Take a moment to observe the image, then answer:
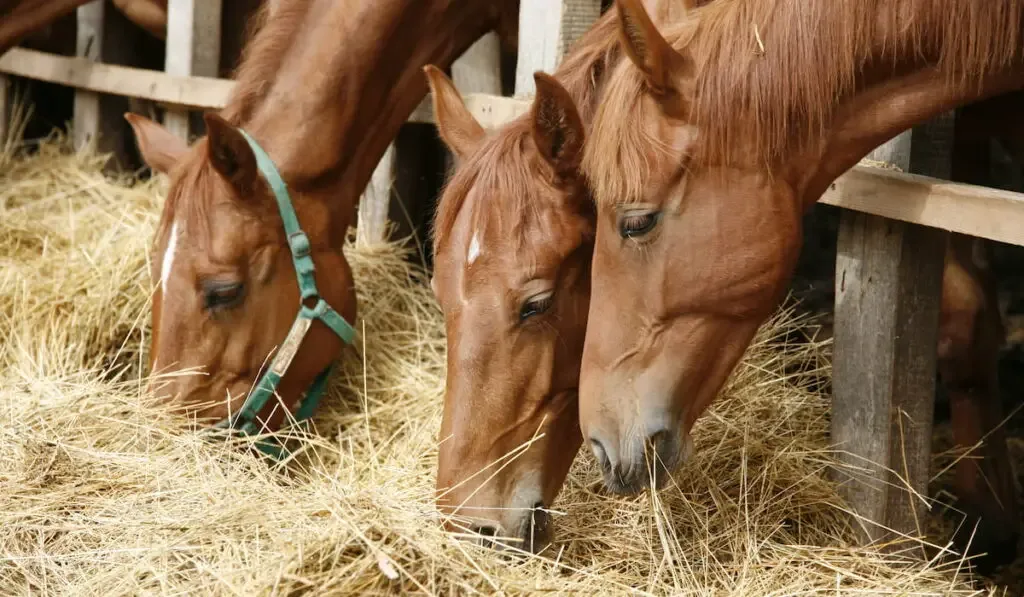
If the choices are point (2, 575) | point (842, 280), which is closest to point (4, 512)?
point (2, 575)

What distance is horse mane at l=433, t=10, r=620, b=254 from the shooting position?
7.69 ft

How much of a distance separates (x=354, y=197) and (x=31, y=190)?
7.84ft

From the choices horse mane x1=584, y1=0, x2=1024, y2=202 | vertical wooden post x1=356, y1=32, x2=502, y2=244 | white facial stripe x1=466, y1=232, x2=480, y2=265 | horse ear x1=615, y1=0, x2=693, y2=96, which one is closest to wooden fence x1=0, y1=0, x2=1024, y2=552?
horse mane x1=584, y1=0, x2=1024, y2=202

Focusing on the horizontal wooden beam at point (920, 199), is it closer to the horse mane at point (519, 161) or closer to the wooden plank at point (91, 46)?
the horse mane at point (519, 161)

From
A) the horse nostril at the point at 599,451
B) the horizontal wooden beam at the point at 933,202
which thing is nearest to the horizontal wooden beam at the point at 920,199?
the horizontal wooden beam at the point at 933,202

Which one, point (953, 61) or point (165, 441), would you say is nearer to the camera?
point (953, 61)

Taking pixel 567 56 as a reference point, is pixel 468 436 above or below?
below

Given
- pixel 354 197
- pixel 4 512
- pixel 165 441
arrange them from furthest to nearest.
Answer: pixel 354 197 < pixel 165 441 < pixel 4 512

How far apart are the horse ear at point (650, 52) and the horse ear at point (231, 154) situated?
131 centimetres

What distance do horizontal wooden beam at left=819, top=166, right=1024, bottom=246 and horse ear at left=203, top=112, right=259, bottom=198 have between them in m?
1.50

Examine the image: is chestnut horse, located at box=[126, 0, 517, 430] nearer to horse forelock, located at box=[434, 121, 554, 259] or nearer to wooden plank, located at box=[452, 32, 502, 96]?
wooden plank, located at box=[452, 32, 502, 96]

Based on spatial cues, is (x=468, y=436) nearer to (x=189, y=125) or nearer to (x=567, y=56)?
(x=567, y=56)

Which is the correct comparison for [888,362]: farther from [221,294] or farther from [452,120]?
[221,294]

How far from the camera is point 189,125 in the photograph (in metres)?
4.62
